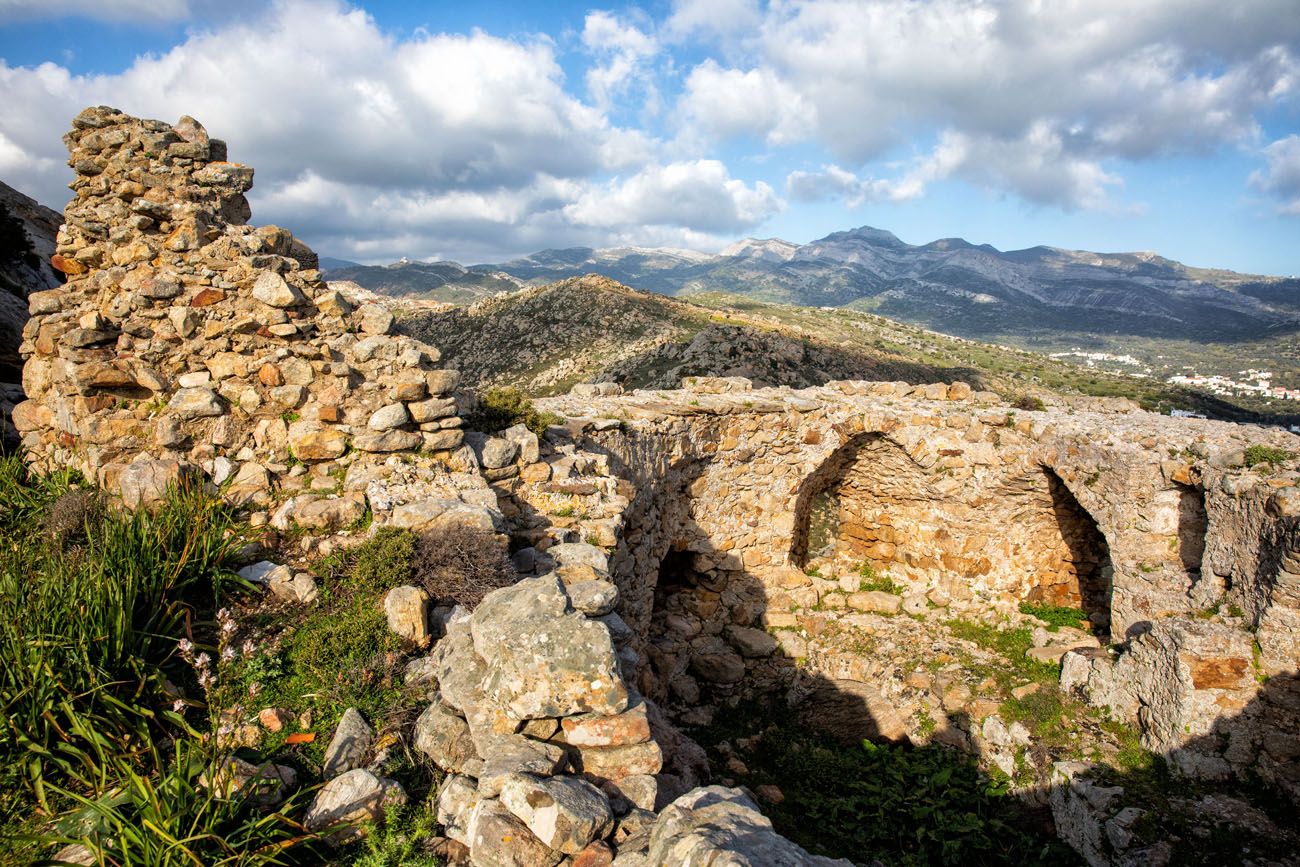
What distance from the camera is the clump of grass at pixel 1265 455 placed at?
9250 millimetres

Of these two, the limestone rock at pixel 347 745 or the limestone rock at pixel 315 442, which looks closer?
the limestone rock at pixel 347 745

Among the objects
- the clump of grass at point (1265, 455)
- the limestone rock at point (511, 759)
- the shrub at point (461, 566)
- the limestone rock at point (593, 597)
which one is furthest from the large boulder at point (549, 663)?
the clump of grass at point (1265, 455)

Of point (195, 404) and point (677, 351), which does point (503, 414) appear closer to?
point (195, 404)

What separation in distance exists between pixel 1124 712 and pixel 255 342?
1299 cm

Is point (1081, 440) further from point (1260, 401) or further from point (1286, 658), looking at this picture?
point (1260, 401)

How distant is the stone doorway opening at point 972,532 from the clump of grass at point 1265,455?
114 inches

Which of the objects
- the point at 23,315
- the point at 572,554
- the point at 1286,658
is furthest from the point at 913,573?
the point at 23,315

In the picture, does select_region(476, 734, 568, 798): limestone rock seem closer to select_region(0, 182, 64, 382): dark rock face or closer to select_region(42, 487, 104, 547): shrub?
select_region(42, 487, 104, 547): shrub

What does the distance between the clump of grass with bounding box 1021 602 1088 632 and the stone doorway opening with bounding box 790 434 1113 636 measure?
0.15 meters

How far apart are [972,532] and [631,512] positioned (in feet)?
27.6

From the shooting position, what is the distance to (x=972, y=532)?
43.9 ft

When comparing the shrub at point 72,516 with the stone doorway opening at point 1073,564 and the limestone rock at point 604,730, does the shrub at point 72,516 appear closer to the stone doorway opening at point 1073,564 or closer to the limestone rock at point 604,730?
the limestone rock at point 604,730

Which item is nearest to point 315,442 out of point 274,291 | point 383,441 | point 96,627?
point 383,441

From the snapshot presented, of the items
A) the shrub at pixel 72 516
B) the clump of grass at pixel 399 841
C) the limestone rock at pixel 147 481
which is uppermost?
the limestone rock at pixel 147 481
